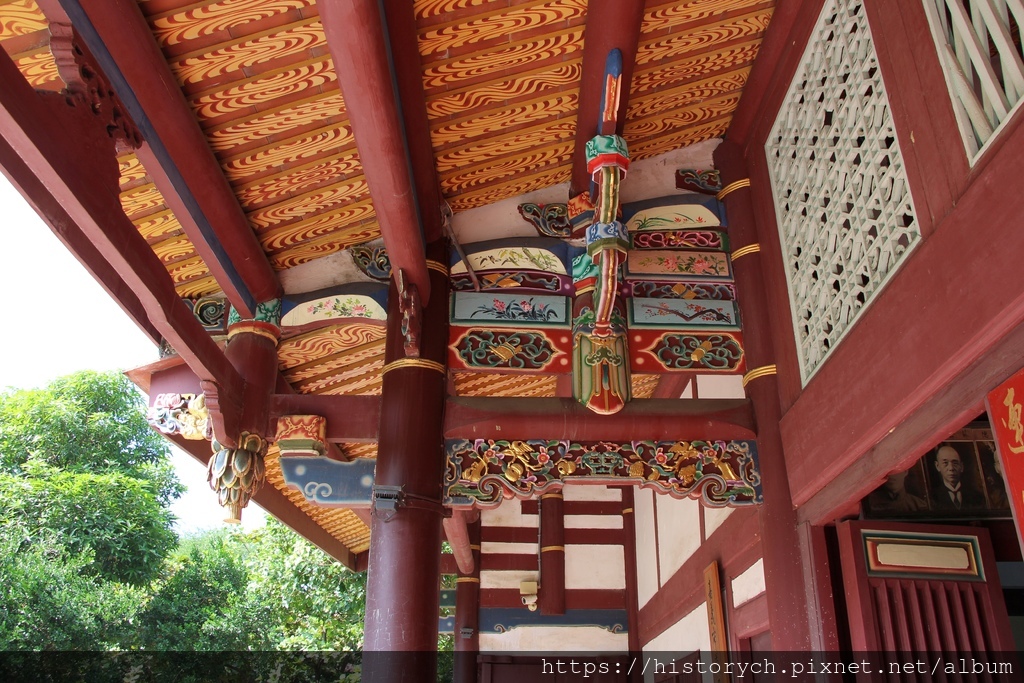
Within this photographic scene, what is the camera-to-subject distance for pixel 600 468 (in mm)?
3865

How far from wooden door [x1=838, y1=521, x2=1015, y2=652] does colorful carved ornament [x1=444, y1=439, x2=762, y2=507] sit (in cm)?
56

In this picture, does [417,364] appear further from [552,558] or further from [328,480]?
[552,558]

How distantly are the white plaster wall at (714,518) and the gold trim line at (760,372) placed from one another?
2.87 feet

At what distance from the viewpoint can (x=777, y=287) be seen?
400 centimetres

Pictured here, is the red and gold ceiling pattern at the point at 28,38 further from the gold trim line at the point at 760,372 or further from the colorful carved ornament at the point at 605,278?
the gold trim line at the point at 760,372

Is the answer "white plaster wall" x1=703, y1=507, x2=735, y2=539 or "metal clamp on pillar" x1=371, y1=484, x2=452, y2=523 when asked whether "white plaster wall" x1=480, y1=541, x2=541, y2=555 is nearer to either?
"white plaster wall" x1=703, y1=507, x2=735, y2=539

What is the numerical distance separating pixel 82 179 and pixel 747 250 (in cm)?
Answer: 302

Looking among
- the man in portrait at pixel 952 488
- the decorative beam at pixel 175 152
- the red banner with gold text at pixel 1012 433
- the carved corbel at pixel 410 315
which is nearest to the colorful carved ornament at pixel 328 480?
the carved corbel at pixel 410 315

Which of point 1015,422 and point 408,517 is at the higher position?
point 408,517

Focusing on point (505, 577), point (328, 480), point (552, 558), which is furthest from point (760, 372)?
point (505, 577)

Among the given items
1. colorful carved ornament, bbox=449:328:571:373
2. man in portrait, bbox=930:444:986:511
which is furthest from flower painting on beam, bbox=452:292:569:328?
man in portrait, bbox=930:444:986:511

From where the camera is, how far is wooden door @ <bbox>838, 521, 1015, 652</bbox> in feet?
10.7

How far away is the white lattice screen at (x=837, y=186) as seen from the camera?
295 cm

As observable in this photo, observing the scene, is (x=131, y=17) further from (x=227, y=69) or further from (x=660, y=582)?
(x=660, y=582)
